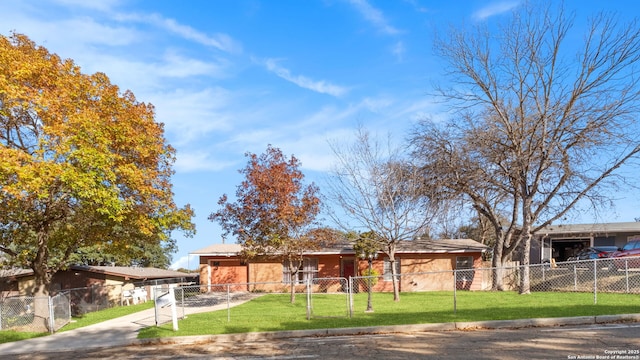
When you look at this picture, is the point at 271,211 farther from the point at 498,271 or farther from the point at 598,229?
the point at 598,229

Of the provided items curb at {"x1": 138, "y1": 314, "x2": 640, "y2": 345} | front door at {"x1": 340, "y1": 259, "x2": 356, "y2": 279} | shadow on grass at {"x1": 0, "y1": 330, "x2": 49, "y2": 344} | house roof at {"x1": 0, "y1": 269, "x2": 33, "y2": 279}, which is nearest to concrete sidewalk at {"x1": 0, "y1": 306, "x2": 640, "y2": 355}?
curb at {"x1": 138, "y1": 314, "x2": 640, "y2": 345}

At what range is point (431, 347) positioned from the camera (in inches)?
376

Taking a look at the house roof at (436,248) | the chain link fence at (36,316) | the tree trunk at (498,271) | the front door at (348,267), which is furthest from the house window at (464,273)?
the chain link fence at (36,316)

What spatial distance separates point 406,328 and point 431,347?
2.55 metres

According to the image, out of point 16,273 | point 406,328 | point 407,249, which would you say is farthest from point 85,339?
point 16,273

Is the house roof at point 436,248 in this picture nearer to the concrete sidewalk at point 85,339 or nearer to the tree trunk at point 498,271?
the tree trunk at point 498,271

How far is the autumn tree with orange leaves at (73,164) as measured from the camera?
46.5 feet

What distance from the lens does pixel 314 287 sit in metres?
30.5

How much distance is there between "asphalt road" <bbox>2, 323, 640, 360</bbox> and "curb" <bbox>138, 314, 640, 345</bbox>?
1.18 ft

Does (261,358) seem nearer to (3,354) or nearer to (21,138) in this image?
(3,354)

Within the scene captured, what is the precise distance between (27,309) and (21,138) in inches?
308

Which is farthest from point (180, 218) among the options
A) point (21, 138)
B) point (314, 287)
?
point (314, 287)

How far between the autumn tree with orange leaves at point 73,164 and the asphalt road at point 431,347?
4.99m

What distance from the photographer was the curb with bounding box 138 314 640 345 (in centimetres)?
1183
